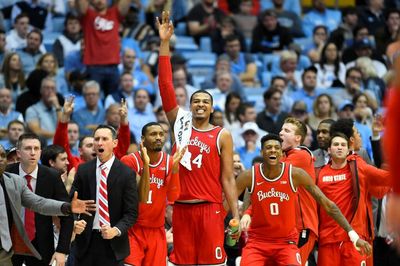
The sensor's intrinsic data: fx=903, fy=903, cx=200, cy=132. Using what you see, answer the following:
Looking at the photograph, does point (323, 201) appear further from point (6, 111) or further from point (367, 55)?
point (367, 55)

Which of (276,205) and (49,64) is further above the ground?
(49,64)

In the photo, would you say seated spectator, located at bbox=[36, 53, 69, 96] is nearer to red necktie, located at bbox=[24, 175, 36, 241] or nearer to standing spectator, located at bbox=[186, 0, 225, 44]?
standing spectator, located at bbox=[186, 0, 225, 44]

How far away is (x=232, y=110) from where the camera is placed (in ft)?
50.9

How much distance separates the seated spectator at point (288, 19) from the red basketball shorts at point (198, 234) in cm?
1136

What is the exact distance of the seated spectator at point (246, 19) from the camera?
19875mm

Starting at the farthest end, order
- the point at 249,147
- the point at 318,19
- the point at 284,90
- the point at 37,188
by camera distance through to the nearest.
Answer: the point at 318,19 < the point at 284,90 < the point at 249,147 < the point at 37,188

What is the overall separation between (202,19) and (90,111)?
508cm

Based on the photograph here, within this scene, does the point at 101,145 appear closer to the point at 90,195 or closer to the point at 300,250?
the point at 90,195

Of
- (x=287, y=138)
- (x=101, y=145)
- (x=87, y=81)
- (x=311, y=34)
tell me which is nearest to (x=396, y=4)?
(x=311, y=34)

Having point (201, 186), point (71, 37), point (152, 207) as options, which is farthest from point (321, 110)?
point (152, 207)

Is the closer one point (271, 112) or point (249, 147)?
point (249, 147)

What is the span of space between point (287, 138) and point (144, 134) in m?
1.70

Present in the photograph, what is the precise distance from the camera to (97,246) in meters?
8.66

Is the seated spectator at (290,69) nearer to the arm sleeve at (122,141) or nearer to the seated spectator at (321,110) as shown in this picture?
the seated spectator at (321,110)
